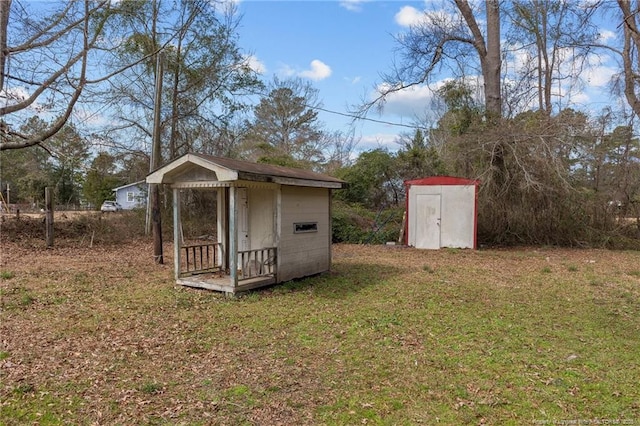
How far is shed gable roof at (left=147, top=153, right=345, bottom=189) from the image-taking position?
5.75 metres

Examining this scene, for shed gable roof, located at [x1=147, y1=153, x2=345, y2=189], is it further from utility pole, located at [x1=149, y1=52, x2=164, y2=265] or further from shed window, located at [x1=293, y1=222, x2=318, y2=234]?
utility pole, located at [x1=149, y1=52, x2=164, y2=265]

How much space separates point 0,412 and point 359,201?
1655cm

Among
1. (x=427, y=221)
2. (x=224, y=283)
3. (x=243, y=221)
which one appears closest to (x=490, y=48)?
(x=427, y=221)

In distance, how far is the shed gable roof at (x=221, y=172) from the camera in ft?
18.9

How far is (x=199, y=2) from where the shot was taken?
11367 millimetres

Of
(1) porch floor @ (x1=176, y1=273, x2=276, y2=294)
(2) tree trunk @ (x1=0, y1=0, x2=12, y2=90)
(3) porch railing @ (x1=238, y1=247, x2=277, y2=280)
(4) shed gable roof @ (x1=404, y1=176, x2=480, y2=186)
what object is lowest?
(1) porch floor @ (x1=176, y1=273, x2=276, y2=294)

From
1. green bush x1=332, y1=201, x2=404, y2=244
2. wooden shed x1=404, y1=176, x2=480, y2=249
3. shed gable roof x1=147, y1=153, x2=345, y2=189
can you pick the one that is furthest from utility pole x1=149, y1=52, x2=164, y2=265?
wooden shed x1=404, y1=176, x2=480, y2=249

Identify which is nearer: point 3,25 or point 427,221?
point 3,25

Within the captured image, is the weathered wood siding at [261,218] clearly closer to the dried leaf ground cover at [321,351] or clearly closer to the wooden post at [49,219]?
the dried leaf ground cover at [321,351]

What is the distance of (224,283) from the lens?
6.43 m

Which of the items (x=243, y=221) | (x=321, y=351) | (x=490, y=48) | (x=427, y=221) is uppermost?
(x=490, y=48)

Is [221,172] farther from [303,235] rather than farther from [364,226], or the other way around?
→ [364,226]

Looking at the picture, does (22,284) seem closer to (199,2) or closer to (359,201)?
(199,2)

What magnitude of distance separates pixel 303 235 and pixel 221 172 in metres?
2.16
